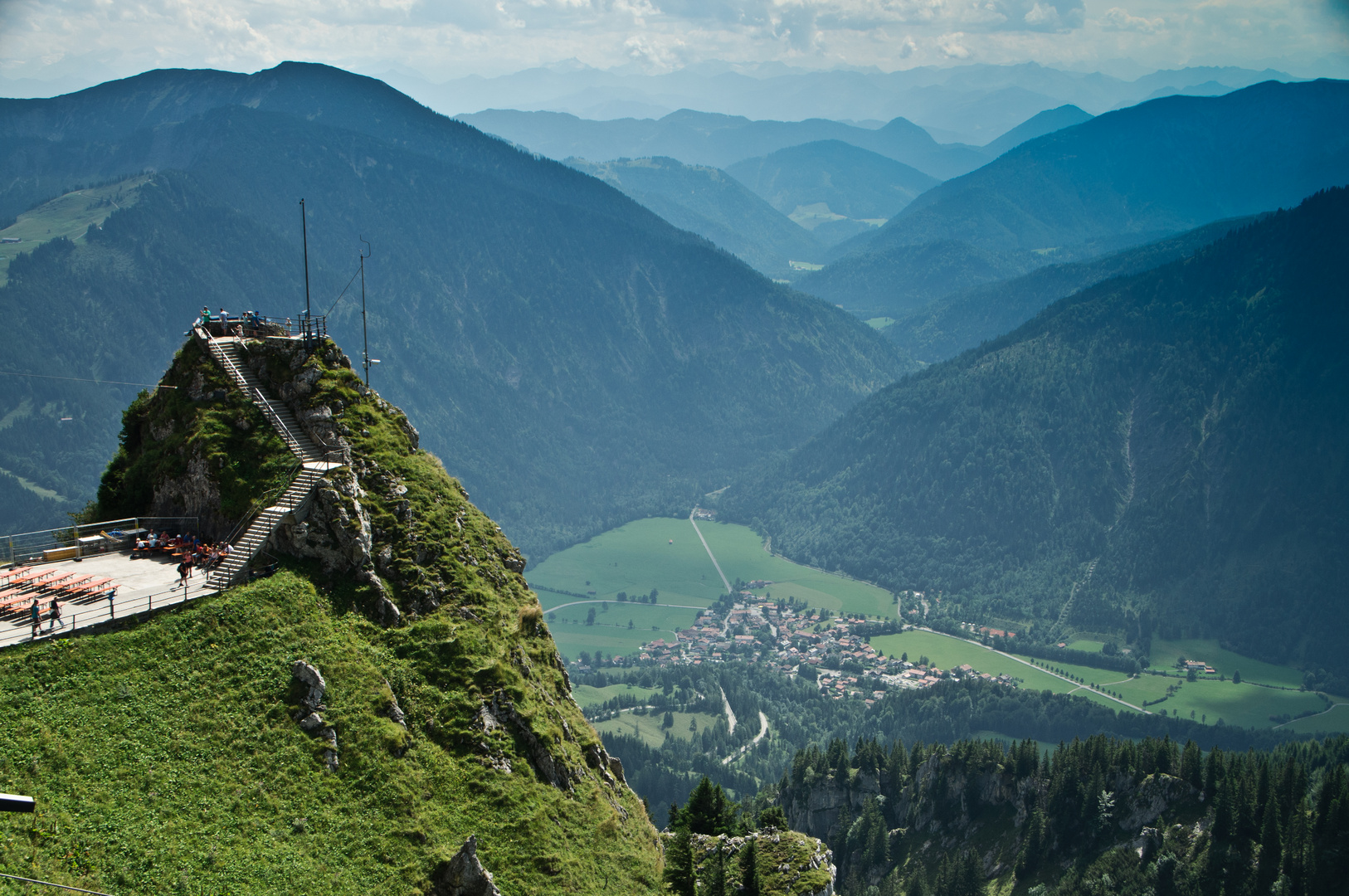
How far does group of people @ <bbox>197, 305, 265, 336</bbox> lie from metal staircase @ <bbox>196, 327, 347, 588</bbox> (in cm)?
113

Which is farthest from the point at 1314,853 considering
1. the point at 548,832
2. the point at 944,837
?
the point at 548,832

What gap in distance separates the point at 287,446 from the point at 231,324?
14.5 metres

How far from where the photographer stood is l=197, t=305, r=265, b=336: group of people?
68213 mm

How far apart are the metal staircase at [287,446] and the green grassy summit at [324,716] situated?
0.96 metres

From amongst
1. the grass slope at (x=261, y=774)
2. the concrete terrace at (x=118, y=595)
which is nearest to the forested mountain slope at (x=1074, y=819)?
the grass slope at (x=261, y=774)

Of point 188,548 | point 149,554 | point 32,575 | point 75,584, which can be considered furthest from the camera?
point 149,554

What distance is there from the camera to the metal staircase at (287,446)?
181ft

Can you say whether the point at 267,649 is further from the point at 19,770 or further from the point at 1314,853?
the point at 1314,853

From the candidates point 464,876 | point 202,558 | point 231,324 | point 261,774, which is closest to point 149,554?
point 202,558

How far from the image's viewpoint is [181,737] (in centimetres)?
4525

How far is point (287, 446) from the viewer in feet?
200

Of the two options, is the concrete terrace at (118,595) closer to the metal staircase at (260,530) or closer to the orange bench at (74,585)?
the orange bench at (74,585)

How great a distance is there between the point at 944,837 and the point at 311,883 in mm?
119301

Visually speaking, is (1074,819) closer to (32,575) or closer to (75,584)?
(75,584)
